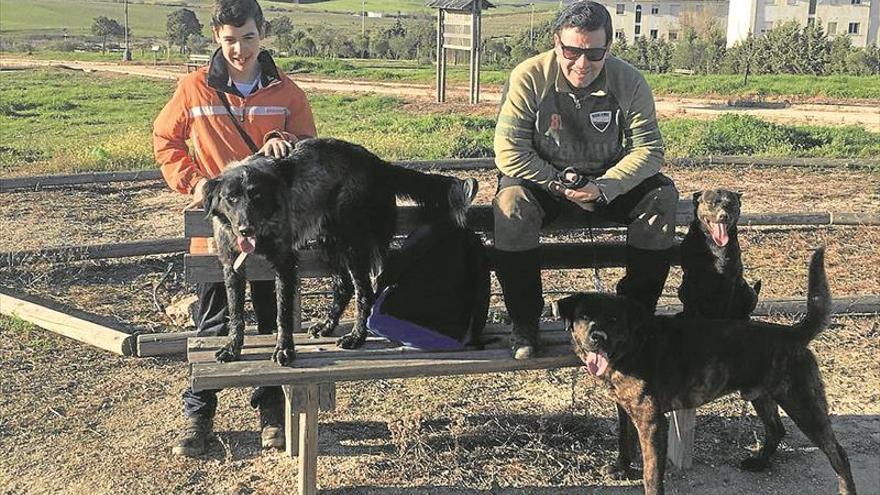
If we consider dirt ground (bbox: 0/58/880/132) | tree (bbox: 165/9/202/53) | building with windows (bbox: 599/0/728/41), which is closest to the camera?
dirt ground (bbox: 0/58/880/132)

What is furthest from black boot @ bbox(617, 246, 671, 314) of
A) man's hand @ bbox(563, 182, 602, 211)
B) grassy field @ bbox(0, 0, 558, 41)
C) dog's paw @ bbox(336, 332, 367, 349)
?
grassy field @ bbox(0, 0, 558, 41)

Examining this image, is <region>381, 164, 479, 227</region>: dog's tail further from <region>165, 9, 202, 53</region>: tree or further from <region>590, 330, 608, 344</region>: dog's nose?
<region>165, 9, 202, 53</region>: tree

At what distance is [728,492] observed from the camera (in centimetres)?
404

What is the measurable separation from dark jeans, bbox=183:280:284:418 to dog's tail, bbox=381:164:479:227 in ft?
2.88

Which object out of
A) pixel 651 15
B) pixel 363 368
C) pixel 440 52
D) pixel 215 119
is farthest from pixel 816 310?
pixel 651 15

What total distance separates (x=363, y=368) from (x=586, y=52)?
5.71 ft

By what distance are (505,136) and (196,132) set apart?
1504 mm

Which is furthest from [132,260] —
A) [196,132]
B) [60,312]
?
[196,132]

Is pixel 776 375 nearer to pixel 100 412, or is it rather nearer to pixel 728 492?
pixel 728 492

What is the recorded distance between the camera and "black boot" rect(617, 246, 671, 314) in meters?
4.00

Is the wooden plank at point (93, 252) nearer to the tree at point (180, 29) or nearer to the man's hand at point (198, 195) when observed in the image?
the man's hand at point (198, 195)

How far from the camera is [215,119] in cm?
396

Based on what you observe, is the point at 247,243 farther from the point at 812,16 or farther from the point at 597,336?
the point at 812,16

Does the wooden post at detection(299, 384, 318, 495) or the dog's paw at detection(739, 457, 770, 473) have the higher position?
the wooden post at detection(299, 384, 318, 495)
